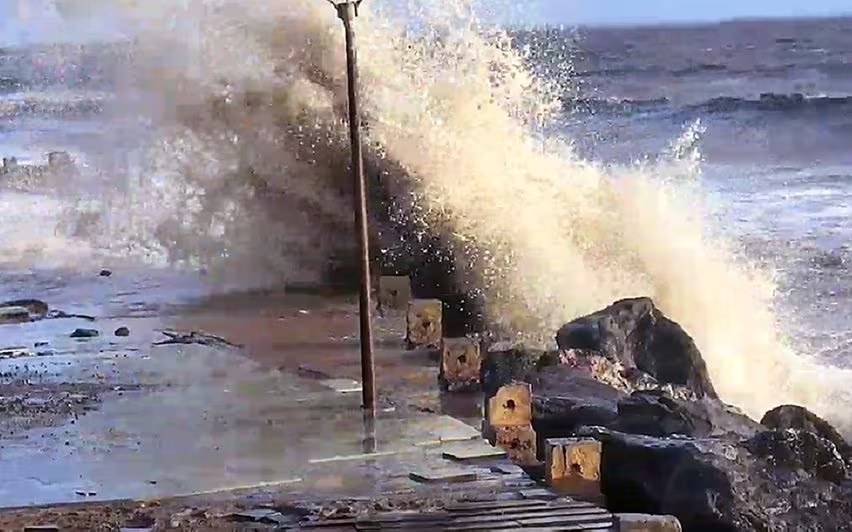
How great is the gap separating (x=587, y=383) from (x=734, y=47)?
11.0ft

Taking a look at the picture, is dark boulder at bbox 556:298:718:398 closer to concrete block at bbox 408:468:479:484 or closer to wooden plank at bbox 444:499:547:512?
concrete block at bbox 408:468:479:484

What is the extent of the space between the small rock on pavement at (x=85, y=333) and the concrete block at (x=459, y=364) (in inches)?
93.5

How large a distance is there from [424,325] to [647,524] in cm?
298

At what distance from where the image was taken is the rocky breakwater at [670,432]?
5.62 meters

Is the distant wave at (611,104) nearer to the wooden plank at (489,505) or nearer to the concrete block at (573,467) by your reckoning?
the concrete block at (573,467)

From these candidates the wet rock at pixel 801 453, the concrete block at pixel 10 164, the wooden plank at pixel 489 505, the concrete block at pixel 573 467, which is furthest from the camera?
the concrete block at pixel 10 164

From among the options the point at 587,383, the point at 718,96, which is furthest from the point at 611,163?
the point at 587,383

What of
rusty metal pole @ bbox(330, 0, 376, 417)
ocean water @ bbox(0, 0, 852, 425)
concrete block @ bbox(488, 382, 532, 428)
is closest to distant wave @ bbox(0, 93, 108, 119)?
ocean water @ bbox(0, 0, 852, 425)

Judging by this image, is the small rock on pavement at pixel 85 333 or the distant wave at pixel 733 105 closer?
the small rock on pavement at pixel 85 333

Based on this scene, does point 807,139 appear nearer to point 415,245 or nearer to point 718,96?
point 718,96

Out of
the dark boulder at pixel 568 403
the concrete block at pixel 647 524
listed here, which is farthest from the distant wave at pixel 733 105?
the concrete block at pixel 647 524

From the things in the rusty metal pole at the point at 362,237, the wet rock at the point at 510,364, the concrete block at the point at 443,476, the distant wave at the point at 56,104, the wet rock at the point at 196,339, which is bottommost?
the wet rock at the point at 510,364

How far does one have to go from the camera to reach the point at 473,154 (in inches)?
392

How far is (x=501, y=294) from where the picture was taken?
9922mm
